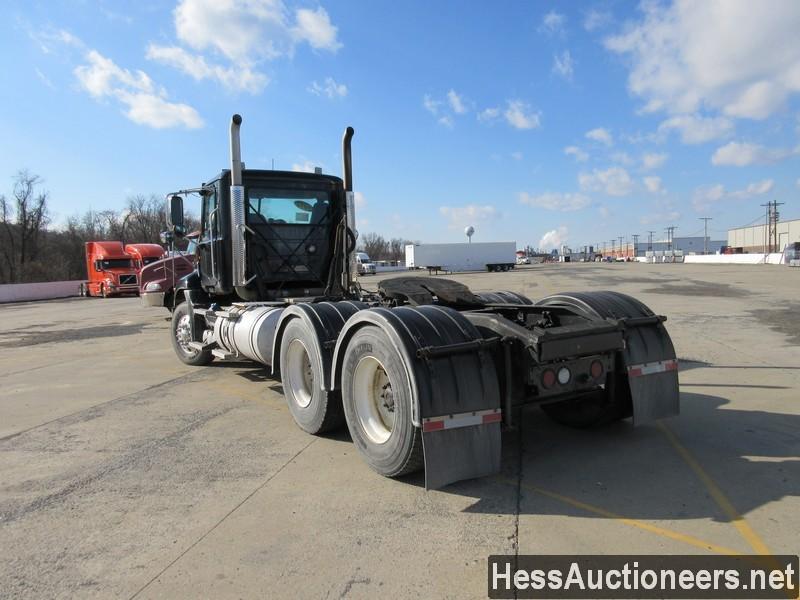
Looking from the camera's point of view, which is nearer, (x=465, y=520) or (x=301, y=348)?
(x=465, y=520)

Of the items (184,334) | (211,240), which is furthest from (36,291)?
(211,240)

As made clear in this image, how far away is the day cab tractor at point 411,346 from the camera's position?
3.82m

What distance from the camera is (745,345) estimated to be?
985cm

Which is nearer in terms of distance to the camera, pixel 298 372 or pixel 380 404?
pixel 380 404

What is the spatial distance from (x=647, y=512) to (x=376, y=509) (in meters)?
1.77

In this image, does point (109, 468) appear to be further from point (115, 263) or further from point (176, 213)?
point (115, 263)

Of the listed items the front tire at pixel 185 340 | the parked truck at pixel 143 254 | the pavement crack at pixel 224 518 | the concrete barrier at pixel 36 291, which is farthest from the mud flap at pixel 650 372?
the concrete barrier at pixel 36 291

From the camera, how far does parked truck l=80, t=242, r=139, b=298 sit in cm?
3459

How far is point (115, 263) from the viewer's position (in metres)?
34.8

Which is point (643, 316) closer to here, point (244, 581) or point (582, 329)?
point (582, 329)

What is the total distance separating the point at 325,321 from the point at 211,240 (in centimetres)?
367

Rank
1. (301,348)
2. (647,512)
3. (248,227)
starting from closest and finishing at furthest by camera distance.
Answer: (647,512) → (301,348) → (248,227)

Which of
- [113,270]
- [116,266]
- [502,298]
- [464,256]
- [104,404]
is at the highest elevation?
[464,256]

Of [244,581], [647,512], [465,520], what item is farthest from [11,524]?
[647,512]
